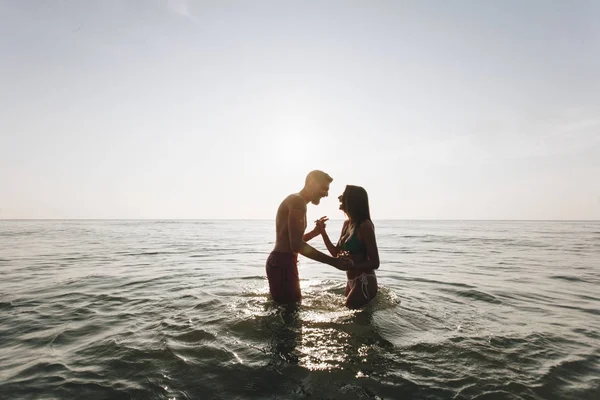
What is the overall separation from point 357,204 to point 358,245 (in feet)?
2.71

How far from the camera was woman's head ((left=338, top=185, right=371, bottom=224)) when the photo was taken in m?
6.03

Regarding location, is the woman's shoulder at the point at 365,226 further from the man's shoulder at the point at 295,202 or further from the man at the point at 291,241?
the man's shoulder at the point at 295,202

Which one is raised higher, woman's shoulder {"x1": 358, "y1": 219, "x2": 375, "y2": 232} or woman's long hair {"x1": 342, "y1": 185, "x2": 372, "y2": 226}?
woman's long hair {"x1": 342, "y1": 185, "x2": 372, "y2": 226}

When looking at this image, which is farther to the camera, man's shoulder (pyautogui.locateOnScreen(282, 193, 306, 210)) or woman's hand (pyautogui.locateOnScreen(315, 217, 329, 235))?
woman's hand (pyautogui.locateOnScreen(315, 217, 329, 235))

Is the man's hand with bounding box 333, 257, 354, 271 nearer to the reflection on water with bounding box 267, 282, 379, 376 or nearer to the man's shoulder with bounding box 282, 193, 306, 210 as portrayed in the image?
the reflection on water with bounding box 267, 282, 379, 376

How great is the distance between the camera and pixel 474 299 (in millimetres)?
8289

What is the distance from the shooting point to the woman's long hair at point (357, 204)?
603 centimetres

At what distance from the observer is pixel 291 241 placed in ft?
18.7

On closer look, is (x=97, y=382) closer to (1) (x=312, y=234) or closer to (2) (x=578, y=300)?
(1) (x=312, y=234)

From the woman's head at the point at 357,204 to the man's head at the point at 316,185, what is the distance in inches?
19.3

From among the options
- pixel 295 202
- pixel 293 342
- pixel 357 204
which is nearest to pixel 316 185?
pixel 295 202

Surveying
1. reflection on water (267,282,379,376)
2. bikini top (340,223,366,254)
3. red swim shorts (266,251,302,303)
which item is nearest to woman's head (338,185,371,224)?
bikini top (340,223,366,254)

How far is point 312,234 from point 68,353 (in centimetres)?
454

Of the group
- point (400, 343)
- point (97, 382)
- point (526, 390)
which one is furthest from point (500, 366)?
point (97, 382)
